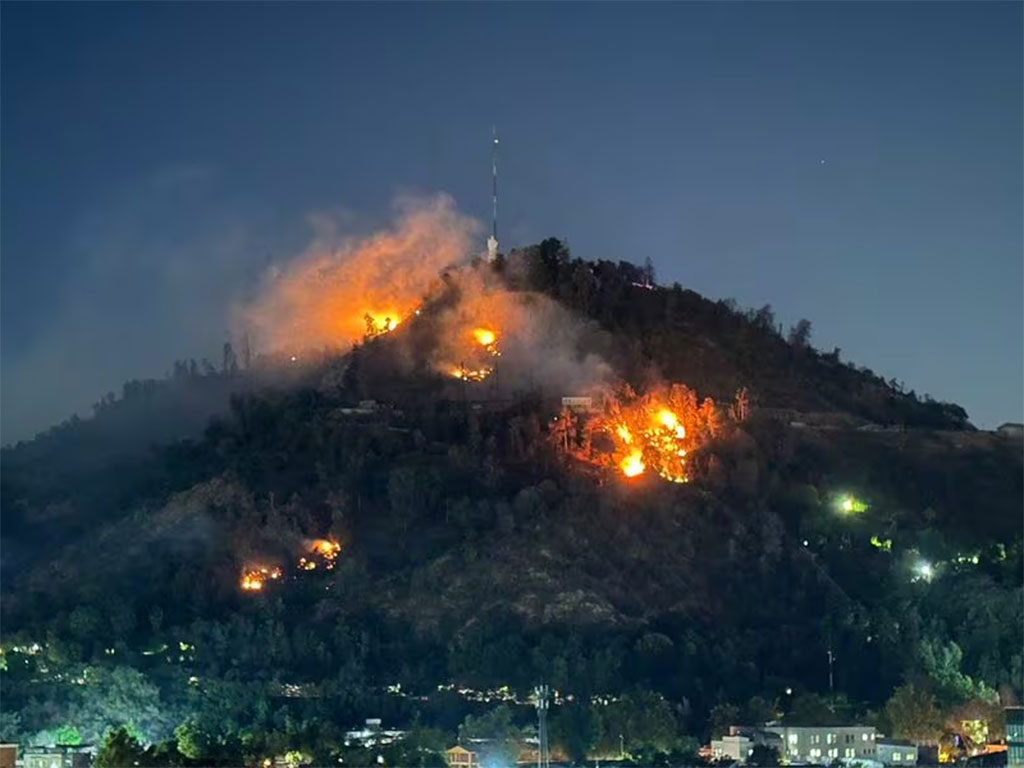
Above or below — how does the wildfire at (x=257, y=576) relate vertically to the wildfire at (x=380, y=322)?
→ below

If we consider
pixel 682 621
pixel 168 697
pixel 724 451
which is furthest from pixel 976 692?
pixel 168 697

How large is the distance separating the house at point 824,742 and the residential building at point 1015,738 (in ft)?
16.4

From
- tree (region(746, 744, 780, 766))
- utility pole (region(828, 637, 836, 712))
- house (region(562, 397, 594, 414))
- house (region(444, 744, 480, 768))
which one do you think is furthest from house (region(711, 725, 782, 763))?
house (region(562, 397, 594, 414))

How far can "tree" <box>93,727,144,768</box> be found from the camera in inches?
2731

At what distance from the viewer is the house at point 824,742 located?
81812 mm

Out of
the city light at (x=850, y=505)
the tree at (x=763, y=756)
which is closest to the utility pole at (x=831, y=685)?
the tree at (x=763, y=756)

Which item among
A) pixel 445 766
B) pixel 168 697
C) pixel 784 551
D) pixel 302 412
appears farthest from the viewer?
pixel 302 412

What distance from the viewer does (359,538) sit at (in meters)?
98.1

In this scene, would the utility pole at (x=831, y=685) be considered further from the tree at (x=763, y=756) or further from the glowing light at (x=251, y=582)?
the glowing light at (x=251, y=582)

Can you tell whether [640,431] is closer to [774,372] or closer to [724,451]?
[724,451]

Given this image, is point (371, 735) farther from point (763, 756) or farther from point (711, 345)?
point (711, 345)

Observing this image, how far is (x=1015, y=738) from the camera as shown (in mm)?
77188

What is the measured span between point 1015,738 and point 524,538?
2349cm

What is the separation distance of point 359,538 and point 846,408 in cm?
2745
